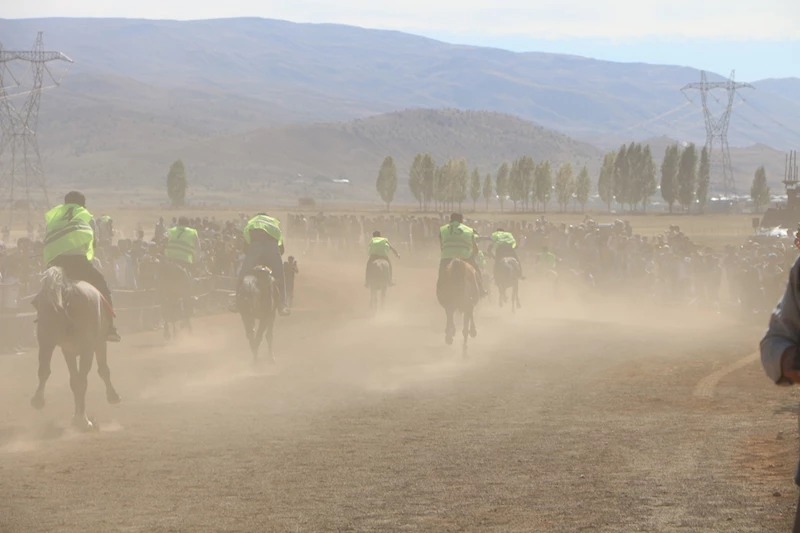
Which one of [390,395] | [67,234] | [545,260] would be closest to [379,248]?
[545,260]

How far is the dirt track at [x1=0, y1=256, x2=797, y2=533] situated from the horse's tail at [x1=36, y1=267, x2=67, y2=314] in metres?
1.34

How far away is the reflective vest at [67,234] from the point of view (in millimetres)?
13328

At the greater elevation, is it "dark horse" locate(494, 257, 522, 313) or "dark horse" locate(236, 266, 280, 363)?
"dark horse" locate(236, 266, 280, 363)

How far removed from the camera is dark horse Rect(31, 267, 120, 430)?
500 inches

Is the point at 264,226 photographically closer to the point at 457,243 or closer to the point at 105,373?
the point at 457,243

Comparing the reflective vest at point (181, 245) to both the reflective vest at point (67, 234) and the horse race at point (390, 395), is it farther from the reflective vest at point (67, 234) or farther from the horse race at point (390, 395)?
the reflective vest at point (67, 234)

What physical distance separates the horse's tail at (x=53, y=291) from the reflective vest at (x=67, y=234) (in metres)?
0.56

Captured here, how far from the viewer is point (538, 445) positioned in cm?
1163

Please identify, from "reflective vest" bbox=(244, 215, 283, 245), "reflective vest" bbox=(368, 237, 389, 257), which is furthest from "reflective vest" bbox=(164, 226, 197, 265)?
"reflective vest" bbox=(368, 237, 389, 257)

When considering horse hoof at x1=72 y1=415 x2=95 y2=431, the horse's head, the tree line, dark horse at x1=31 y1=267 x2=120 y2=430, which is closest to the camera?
horse hoof at x1=72 y1=415 x2=95 y2=431

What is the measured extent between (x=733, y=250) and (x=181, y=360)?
17841mm

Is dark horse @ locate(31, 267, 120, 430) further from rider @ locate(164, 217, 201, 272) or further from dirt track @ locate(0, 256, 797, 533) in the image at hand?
rider @ locate(164, 217, 201, 272)

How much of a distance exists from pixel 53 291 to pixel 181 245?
10.4 m

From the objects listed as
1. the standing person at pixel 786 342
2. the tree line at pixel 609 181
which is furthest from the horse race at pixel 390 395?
the tree line at pixel 609 181
